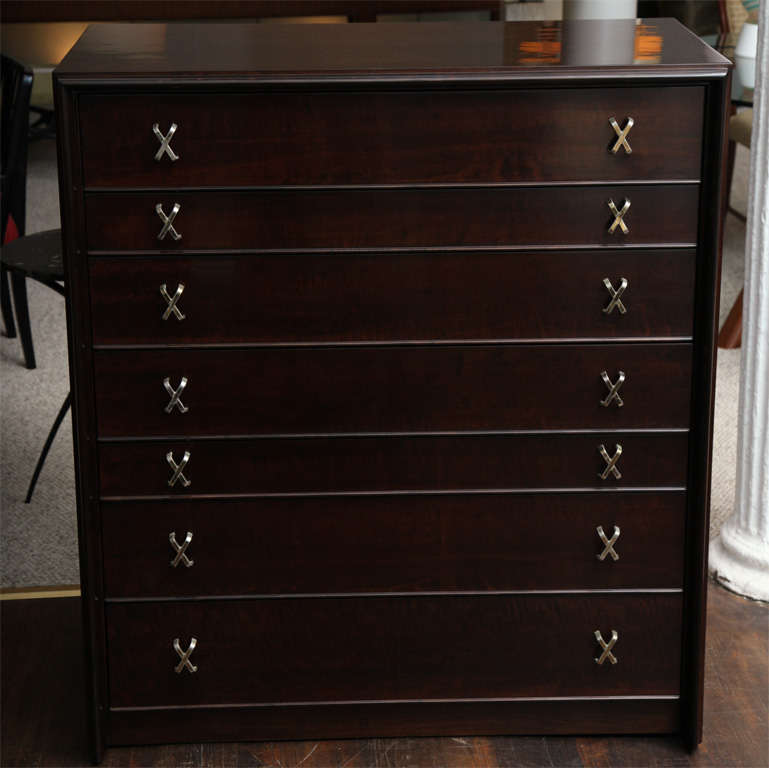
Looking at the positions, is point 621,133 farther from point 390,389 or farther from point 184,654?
point 184,654

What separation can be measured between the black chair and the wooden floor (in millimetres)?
803

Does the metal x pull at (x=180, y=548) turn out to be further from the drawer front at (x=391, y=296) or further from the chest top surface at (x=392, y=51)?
the chest top surface at (x=392, y=51)

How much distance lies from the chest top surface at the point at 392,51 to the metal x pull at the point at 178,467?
0.56 m

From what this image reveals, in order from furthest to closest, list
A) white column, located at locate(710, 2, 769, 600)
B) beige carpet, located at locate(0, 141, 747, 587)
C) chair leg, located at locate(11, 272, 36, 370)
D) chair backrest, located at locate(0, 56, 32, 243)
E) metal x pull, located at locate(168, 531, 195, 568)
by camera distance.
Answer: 1. chair leg, located at locate(11, 272, 36, 370)
2. chair backrest, located at locate(0, 56, 32, 243)
3. beige carpet, located at locate(0, 141, 747, 587)
4. white column, located at locate(710, 2, 769, 600)
5. metal x pull, located at locate(168, 531, 195, 568)

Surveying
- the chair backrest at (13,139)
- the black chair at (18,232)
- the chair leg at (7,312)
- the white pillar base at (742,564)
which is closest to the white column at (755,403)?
the white pillar base at (742,564)

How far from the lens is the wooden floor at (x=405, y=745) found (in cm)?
208

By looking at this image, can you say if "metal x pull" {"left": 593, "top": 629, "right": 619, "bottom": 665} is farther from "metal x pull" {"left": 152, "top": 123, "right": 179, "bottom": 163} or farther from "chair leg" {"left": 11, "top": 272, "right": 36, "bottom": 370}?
"chair leg" {"left": 11, "top": 272, "right": 36, "bottom": 370}

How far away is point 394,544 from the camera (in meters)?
2.01

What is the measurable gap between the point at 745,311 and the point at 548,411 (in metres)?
0.65

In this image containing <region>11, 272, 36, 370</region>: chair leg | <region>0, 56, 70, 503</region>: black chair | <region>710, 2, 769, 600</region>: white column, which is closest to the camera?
<region>710, 2, 769, 600</region>: white column

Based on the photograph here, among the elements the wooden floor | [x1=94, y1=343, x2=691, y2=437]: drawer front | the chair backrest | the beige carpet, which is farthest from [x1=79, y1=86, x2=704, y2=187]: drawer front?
the chair backrest

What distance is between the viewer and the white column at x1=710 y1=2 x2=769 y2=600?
229 cm

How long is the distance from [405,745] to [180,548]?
508 mm

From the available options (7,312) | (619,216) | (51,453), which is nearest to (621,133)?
(619,216)
